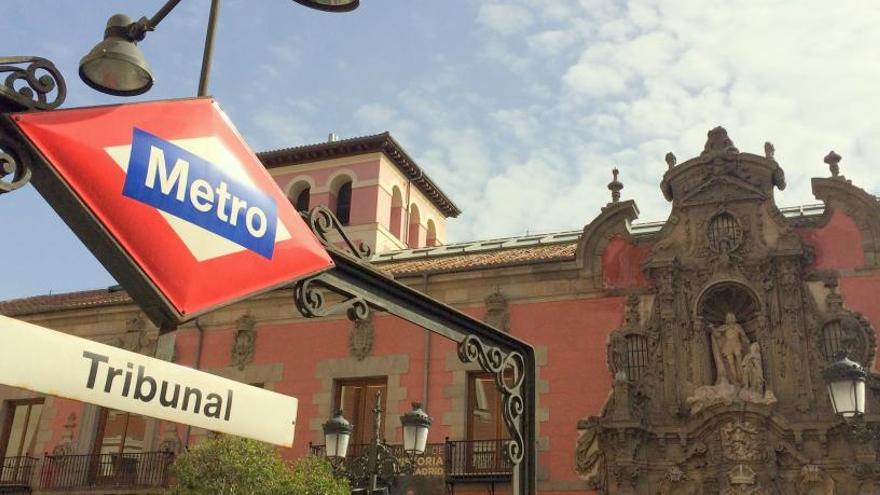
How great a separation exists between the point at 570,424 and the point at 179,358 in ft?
29.0

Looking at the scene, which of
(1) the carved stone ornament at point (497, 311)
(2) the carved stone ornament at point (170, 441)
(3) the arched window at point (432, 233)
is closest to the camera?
(1) the carved stone ornament at point (497, 311)

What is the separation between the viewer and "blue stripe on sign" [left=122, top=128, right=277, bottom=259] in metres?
3.33

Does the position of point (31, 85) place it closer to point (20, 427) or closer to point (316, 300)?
point (316, 300)

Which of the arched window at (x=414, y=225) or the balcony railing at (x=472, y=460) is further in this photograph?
the arched window at (x=414, y=225)

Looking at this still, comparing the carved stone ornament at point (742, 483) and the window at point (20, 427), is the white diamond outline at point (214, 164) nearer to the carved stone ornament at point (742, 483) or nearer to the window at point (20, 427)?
the carved stone ornament at point (742, 483)

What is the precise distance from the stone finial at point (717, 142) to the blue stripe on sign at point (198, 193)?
13613mm

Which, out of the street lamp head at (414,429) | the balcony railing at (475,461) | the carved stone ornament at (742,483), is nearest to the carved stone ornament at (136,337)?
the balcony railing at (475,461)

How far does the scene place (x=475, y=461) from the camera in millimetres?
15719

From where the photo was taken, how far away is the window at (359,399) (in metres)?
17.3

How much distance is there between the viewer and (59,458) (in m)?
18.9

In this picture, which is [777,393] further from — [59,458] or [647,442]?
[59,458]

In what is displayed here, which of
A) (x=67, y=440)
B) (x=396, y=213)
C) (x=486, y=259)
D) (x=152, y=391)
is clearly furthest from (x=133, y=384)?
(x=396, y=213)

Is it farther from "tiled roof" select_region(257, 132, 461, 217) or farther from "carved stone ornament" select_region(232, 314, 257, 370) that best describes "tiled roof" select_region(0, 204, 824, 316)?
"tiled roof" select_region(257, 132, 461, 217)

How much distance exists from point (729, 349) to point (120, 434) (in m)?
12.7
